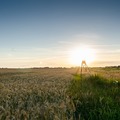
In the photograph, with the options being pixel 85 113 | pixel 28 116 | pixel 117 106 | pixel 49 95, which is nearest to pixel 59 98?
pixel 49 95

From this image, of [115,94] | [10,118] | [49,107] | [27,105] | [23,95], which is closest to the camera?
[10,118]

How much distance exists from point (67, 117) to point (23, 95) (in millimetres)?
2967

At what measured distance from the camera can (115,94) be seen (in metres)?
11.3

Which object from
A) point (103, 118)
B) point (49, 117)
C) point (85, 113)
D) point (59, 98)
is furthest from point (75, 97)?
point (49, 117)

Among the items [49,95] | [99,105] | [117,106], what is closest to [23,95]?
[49,95]

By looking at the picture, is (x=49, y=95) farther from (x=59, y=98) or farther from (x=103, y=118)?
(x=103, y=118)

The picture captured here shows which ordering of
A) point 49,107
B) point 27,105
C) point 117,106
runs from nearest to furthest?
point 49,107 → point 27,105 → point 117,106

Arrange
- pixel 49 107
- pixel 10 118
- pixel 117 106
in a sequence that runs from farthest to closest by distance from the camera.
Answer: pixel 117 106 < pixel 49 107 < pixel 10 118

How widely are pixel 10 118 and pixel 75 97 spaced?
148 inches

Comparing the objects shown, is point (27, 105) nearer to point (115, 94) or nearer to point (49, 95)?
point (49, 95)

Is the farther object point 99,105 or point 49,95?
point 49,95

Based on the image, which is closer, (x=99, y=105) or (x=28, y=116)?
(x=28, y=116)

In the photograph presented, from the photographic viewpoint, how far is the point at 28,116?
6961 mm

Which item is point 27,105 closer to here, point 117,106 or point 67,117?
point 67,117
